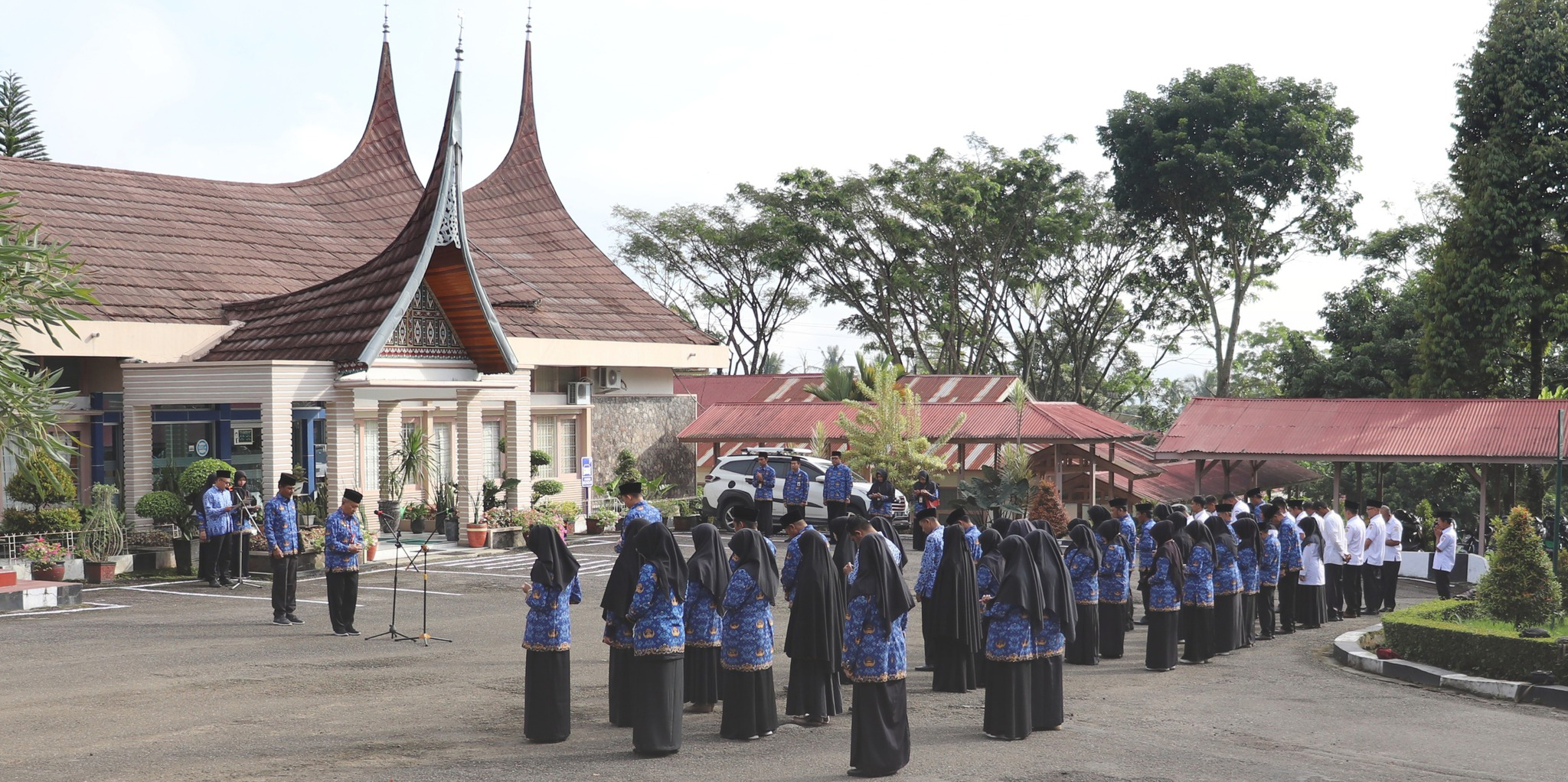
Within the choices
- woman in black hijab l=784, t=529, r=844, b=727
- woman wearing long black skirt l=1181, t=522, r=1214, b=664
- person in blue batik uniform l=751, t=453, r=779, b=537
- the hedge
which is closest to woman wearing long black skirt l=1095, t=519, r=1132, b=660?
woman wearing long black skirt l=1181, t=522, r=1214, b=664

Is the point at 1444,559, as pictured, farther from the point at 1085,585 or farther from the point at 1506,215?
the point at 1506,215

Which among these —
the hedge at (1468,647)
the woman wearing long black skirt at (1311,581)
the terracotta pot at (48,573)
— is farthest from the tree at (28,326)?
the hedge at (1468,647)

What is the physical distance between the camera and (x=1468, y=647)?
12.0 meters

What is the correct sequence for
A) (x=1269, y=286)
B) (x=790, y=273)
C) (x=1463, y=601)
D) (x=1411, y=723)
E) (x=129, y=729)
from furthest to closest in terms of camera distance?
(x=790, y=273) < (x=1269, y=286) < (x=1463, y=601) < (x=1411, y=723) < (x=129, y=729)

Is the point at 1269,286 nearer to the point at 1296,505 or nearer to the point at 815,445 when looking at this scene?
the point at 815,445

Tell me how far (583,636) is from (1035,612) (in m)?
5.45

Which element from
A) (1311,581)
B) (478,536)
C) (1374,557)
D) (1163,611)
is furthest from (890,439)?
(1163,611)

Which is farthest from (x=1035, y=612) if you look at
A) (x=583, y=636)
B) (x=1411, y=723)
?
(x=583, y=636)

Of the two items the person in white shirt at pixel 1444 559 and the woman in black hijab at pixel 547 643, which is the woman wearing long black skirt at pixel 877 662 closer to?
the woman in black hijab at pixel 547 643

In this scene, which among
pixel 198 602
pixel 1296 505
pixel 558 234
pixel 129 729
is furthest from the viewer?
pixel 558 234

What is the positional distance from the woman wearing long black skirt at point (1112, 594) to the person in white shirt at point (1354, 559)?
4928 millimetres

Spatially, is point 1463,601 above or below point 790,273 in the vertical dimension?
below

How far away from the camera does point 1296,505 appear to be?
1750 cm

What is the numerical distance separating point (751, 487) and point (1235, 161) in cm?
1754
